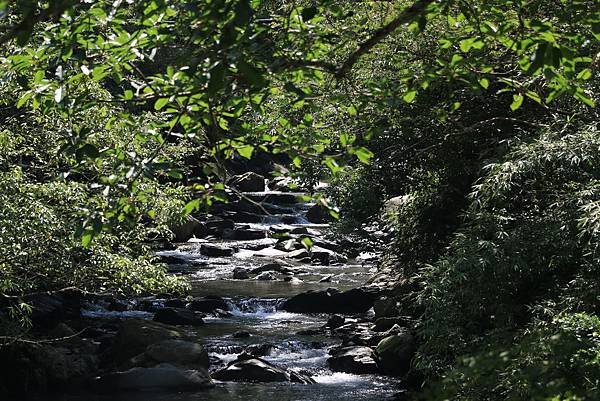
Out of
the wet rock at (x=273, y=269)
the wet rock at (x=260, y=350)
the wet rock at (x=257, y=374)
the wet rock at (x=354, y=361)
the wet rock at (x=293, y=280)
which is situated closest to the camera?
the wet rock at (x=257, y=374)

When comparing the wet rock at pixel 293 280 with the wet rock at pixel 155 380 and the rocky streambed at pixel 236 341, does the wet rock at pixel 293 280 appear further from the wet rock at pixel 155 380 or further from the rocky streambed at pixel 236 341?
the wet rock at pixel 155 380

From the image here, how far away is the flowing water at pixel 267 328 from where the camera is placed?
43.9 ft

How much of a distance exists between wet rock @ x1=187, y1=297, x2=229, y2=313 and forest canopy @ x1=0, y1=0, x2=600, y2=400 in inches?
195

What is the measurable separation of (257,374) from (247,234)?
17.7 metres

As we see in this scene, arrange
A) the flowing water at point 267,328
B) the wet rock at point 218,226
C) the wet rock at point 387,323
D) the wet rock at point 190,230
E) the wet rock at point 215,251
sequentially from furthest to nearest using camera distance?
the wet rock at point 218,226
the wet rock at point 190,230
the wet rock at point 215,251
the wet rock at point 387,323
the flowing water at point 267,328

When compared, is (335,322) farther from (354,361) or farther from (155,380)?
(155,380)

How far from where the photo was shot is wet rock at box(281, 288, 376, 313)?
65.7 ft

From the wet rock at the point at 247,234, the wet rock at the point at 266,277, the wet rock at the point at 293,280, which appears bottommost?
the wet rock at the point at 293,280

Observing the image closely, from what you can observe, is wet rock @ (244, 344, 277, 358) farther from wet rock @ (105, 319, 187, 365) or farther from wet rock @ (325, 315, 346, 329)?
wet rock @ (325, 315, 346, 329)

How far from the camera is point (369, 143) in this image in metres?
14.1

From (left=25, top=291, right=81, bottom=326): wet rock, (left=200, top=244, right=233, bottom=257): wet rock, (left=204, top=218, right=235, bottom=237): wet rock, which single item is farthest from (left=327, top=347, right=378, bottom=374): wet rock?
(left=204, top=218, right=235, bottom=237): wet rock

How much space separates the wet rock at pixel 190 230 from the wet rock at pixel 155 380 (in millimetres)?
16463

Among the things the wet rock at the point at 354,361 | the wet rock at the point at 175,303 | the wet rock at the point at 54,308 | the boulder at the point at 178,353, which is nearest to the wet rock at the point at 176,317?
the wet rock at the point at 175,303

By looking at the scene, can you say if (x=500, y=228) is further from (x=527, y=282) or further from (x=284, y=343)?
(x=284, y=343)
